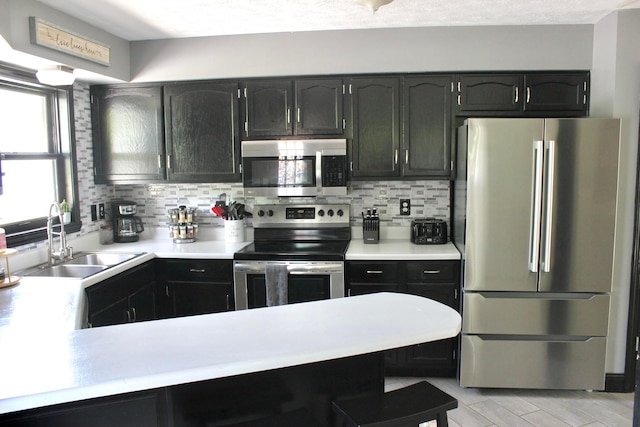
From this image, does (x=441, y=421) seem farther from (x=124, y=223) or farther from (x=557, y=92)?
(x=124, y=223)

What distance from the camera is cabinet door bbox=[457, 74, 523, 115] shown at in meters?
3.48

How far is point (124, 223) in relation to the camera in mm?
3994

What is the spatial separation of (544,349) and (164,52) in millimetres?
3359

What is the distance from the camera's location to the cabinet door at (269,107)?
364cm

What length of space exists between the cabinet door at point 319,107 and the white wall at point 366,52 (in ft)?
0.31

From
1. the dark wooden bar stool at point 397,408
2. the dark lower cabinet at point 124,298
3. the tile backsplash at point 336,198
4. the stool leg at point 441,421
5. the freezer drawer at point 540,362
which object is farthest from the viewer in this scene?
the tile backsplash at point 336,198

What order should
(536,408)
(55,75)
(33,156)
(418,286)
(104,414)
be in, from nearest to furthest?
(104,414)
(55,75)
(536,408)
(33,156)
(418,286)

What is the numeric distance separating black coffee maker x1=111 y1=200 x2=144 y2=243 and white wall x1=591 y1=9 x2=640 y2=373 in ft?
11.5

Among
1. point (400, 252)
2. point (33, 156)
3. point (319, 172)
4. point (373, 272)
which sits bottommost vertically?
point (373, 272)

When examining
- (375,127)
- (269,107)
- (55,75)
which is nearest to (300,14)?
(269,107)

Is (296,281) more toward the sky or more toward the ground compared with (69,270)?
more toward the ground

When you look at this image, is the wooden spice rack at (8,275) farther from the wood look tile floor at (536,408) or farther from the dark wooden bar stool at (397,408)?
the wood look tile floor at (536,408)

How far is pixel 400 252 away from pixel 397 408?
186 cm

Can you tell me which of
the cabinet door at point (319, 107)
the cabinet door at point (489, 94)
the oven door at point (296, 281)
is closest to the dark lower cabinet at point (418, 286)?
the oven door at point (296, 281)
